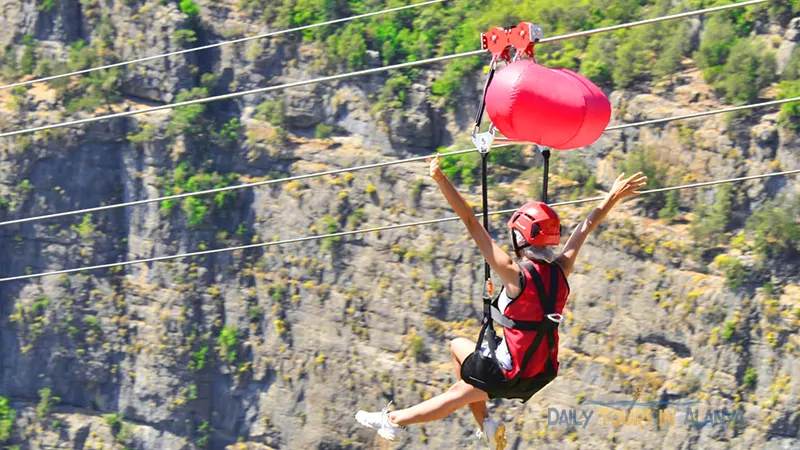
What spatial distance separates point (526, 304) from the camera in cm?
659

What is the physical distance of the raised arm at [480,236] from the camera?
6.17m

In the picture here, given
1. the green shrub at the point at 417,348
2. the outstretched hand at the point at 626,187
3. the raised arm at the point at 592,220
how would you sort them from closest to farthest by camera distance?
1. the raised arm at the point at 592,220
2. the outstretched hand at the point at 626,187
3. the green shrub at the point at 417,348

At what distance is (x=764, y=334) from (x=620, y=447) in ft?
8.19

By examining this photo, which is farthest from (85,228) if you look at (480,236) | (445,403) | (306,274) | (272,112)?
(480,236)

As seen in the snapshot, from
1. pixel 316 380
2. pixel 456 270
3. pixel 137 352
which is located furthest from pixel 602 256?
pixel 137 352

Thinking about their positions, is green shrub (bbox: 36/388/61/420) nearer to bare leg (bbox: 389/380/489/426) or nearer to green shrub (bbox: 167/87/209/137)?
green shrub (bbox: 167/87/209/137)

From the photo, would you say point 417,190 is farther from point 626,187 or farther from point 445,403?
point 626,187

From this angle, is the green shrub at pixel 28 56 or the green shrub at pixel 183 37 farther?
the green shrub at pixel 28 56

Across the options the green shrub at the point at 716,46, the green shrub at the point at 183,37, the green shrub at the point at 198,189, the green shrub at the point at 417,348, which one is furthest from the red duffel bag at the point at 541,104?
the green shrub at the point at 183,37

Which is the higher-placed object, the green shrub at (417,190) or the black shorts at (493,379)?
the black shorts at (493,379)

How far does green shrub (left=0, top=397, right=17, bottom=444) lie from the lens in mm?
23109

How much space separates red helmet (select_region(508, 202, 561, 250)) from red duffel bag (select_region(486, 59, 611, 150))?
2.07 feet

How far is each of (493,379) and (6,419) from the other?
18211mm

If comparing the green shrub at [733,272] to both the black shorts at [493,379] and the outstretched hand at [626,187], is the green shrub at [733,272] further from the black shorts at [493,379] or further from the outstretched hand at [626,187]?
the black shorts at [493,379]
